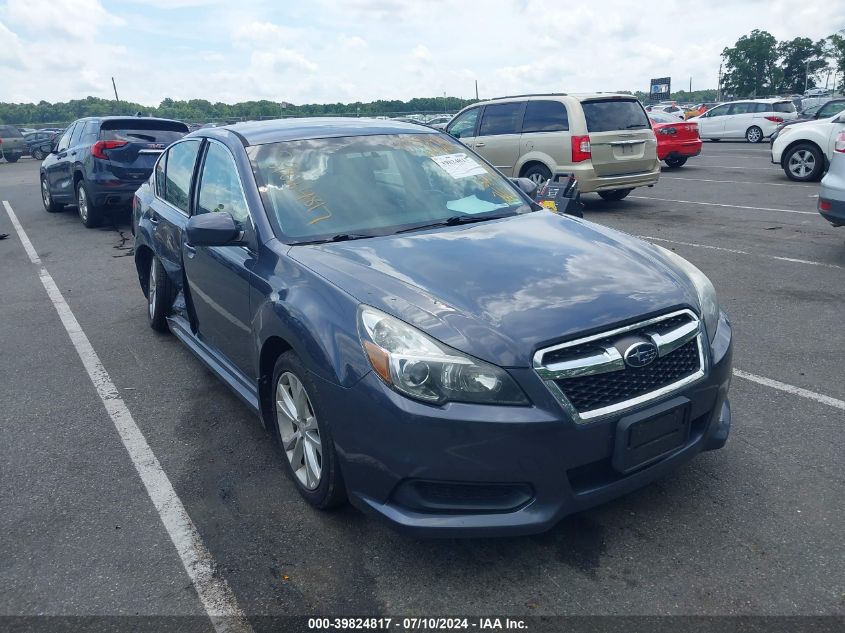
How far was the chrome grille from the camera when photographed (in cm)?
256

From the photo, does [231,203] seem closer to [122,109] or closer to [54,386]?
[54,386]

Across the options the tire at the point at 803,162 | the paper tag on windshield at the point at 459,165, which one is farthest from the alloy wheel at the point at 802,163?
the paper tag on windshield at the point at 459,165

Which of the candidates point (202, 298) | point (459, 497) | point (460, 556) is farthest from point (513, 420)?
point (202, 298)

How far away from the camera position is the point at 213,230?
3529mm

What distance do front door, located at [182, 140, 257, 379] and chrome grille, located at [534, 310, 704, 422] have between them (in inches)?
65.4

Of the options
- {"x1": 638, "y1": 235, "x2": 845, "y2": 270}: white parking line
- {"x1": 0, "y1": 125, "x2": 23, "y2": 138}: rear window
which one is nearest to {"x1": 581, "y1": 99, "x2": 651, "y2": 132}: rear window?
{"x1": 638, "y1": 235, "x2": 845, "y2": 270}: white parking line

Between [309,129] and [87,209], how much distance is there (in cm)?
916

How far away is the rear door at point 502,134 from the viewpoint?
38.0 feet

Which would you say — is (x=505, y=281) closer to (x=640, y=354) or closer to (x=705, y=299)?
(x=640, y=354)

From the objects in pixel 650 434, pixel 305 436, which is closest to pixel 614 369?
pixel 650 434

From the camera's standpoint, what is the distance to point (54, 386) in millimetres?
4973

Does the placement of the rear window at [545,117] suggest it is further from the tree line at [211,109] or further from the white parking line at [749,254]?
the tree line at [211,109]

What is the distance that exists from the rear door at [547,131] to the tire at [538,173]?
23cm

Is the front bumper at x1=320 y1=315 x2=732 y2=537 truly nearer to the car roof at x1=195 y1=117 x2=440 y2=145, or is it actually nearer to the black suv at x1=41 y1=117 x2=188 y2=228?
the car roof at x1=195 y1=117 x2=440 y2=145
